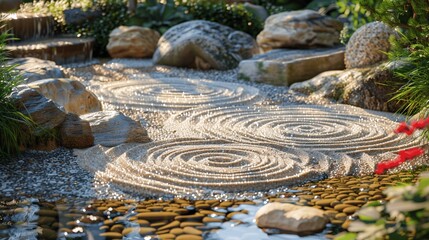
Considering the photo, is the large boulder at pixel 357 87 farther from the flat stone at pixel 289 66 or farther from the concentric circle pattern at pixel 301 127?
the flat stone at pixel 289 66

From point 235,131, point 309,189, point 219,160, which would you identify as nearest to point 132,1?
point 235,131

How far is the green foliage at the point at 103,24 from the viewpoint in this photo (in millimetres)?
12508

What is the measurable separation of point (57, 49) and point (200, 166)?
6.45 m

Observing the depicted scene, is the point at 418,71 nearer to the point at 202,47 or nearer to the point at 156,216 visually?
the point at 156,216

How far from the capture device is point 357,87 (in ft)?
26.0

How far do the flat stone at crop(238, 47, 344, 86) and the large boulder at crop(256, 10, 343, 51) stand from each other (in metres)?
0.38

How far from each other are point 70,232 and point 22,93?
208 centimetres

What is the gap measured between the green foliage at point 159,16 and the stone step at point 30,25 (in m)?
1.47

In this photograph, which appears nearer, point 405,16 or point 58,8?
point 405,16

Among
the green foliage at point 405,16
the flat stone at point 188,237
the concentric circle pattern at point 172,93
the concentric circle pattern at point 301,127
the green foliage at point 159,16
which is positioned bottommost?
the concentric circle pattern at point 172,93

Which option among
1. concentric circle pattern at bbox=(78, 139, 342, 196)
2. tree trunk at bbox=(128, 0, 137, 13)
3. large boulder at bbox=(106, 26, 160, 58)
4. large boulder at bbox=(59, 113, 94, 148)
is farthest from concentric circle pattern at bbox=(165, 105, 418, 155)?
tree trunk at bbox=(128, 0, 137, 13)

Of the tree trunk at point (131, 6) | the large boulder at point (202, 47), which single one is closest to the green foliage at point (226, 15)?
the tree trunk at point (131, 6)

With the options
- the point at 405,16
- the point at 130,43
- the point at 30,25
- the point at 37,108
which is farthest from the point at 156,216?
the point at 30,25

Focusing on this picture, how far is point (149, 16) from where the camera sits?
12.8 meters
